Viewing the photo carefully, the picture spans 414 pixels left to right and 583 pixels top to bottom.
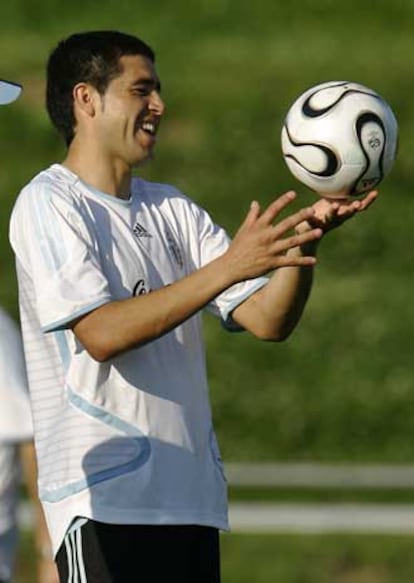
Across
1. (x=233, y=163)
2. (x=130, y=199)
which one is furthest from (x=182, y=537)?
(x=233, y=163)

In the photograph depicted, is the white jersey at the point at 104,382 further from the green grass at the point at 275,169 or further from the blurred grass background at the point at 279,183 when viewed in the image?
the green grass at the point at 275,169

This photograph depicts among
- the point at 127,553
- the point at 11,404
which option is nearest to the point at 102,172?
the point at 127,553

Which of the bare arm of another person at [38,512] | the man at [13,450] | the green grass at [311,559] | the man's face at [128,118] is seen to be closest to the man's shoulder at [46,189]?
the man's face at [128,118]

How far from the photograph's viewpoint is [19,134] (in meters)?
25.4

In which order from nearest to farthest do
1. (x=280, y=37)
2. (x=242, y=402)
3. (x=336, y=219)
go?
1. (x=336, y=219)
2. (x=242, y=402)
3. (x=280, y=37)

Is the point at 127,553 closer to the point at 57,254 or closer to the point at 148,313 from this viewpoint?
the point at 148,313

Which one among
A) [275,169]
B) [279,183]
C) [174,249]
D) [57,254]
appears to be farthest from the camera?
[275,169]

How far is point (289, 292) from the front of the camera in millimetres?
6477

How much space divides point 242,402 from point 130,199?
13521mm

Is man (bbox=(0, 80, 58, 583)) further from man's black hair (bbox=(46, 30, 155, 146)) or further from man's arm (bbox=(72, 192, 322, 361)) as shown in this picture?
man's arm (bbox=(72, 192, 322, 361))

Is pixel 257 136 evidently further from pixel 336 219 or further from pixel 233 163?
pixel 336 219

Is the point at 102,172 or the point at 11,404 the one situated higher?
the point at 102,172

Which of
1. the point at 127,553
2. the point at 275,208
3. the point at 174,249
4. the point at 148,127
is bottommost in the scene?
the point at 127,553

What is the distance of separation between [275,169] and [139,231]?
57.3 ft
